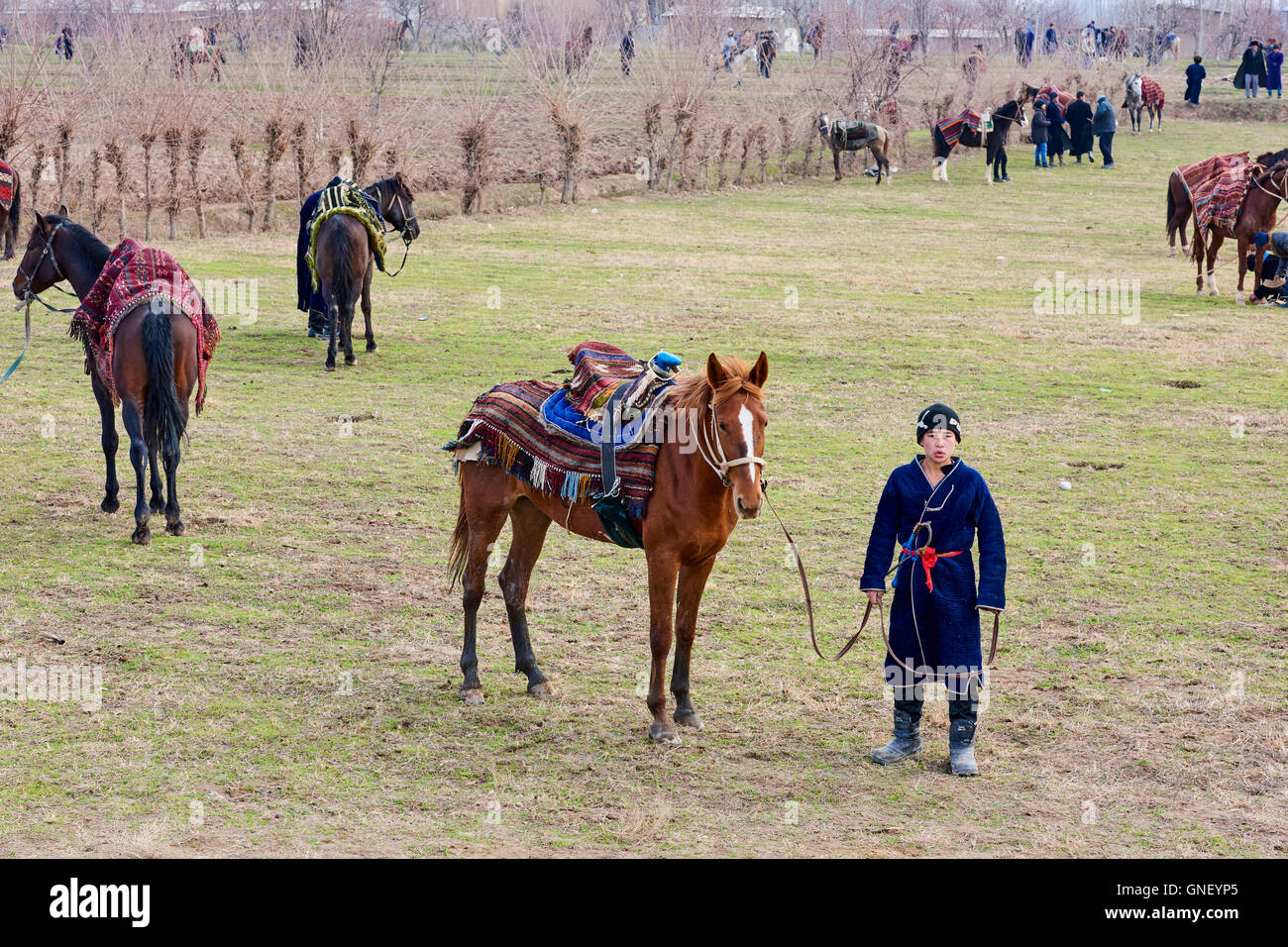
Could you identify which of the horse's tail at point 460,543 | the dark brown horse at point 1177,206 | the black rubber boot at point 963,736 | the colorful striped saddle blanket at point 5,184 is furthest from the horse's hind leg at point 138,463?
the dark brown horse at point 1177,206

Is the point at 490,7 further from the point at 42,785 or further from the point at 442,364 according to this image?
the point at 42,785

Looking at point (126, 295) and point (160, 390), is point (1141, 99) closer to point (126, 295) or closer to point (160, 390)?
point (126, 295)

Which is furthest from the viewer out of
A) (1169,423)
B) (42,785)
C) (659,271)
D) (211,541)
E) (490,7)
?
(490,7)

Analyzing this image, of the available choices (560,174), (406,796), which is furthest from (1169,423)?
(560,174)

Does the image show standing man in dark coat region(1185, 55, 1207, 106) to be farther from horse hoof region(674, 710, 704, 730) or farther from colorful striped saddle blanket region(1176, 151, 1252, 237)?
horse hoof region(674, 710, 704, 730)

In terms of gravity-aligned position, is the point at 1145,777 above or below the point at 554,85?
below

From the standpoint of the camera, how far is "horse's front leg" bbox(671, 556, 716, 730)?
20.4ft

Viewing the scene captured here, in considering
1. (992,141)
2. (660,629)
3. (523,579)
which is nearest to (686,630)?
(660,629)

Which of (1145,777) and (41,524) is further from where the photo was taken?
(41,524)

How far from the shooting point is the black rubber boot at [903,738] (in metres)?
6.04

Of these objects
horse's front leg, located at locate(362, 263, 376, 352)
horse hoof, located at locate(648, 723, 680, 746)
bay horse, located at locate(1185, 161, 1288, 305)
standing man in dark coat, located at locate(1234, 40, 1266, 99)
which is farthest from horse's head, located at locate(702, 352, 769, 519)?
standing man in dark coat, located at locate(1234, 40, 1266, 99)
